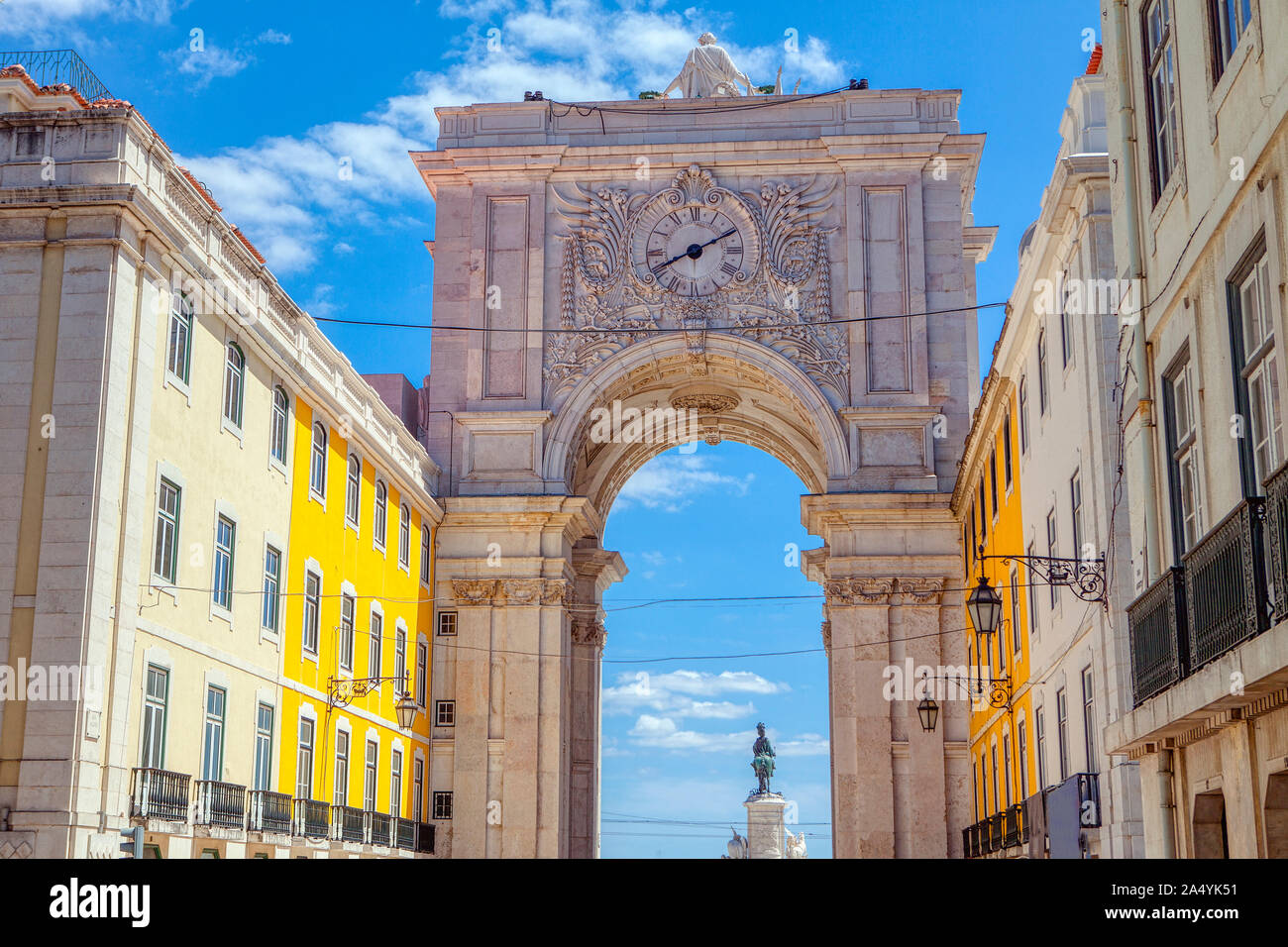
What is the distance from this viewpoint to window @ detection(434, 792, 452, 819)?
129ft

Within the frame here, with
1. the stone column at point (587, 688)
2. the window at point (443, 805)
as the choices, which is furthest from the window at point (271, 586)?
the stone column at point (587, 688)

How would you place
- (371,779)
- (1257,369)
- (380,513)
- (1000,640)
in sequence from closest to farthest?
(1257,369), (1000,640), (371,779), (380,513)

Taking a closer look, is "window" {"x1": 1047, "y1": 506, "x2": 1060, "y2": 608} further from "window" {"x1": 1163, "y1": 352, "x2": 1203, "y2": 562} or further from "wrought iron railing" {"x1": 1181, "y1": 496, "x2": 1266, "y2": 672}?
"wrought iron railing" {"x1": 1181, "y1": 496, "x2": 1266, "y2": 672}

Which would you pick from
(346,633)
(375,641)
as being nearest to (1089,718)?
(346,633)

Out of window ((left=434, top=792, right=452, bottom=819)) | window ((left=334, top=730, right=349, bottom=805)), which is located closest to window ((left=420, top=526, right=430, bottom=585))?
window ((left=434, top=792, right=452, bottom=819))

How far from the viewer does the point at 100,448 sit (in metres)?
20.5

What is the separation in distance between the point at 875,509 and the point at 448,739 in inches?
491

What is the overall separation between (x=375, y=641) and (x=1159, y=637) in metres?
23.8

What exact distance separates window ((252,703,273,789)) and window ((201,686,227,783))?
1.43 meters

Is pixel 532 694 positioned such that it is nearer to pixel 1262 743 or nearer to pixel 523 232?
pixel 523 232

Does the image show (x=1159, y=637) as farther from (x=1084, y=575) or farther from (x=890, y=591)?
(x=890, y=591)

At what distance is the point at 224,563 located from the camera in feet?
81.8

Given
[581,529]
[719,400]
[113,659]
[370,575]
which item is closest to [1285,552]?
[113,659]

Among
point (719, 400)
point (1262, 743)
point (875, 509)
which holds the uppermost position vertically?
point (719, 400)
